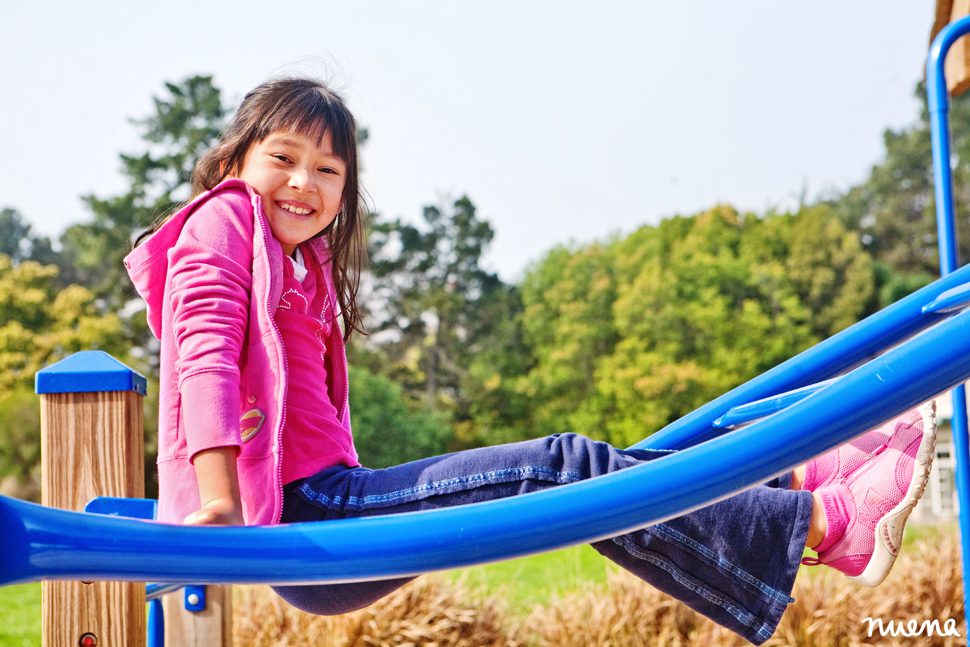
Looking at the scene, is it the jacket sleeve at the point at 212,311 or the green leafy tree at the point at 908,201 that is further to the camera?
the green leafy tree at the point at 908,201

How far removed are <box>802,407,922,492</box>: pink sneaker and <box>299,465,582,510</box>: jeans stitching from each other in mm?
461

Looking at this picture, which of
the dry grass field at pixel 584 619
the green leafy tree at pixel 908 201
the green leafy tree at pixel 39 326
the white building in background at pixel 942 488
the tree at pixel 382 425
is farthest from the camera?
the green leafy tree at pixel 908 201

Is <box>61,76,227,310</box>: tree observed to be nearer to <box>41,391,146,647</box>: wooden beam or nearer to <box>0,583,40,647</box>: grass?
<box>0,583,40,647</box>: grass

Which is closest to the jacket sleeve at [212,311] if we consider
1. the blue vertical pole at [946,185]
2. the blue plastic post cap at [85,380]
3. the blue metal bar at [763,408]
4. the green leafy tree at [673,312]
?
the blue plastic post cap at [85,380]

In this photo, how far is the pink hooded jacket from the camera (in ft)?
3.94

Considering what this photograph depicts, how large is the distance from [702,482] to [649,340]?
13.7 m

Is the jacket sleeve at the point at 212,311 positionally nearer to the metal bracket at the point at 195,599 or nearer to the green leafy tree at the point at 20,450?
the metal bracket at the point at 195,599

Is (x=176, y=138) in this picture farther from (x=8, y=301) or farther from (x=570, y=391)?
(x=570, y=391)

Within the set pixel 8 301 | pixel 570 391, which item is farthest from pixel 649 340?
pixel 8 301

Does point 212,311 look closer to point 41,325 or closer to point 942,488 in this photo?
point 942,488

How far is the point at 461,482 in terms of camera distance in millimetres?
1322

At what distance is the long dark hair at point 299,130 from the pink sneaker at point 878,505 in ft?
3.39

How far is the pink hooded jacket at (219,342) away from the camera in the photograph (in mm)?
1200

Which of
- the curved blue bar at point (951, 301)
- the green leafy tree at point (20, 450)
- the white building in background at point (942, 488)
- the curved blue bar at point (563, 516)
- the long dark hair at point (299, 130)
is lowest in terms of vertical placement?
the curved blue bar at point (563, 516)
